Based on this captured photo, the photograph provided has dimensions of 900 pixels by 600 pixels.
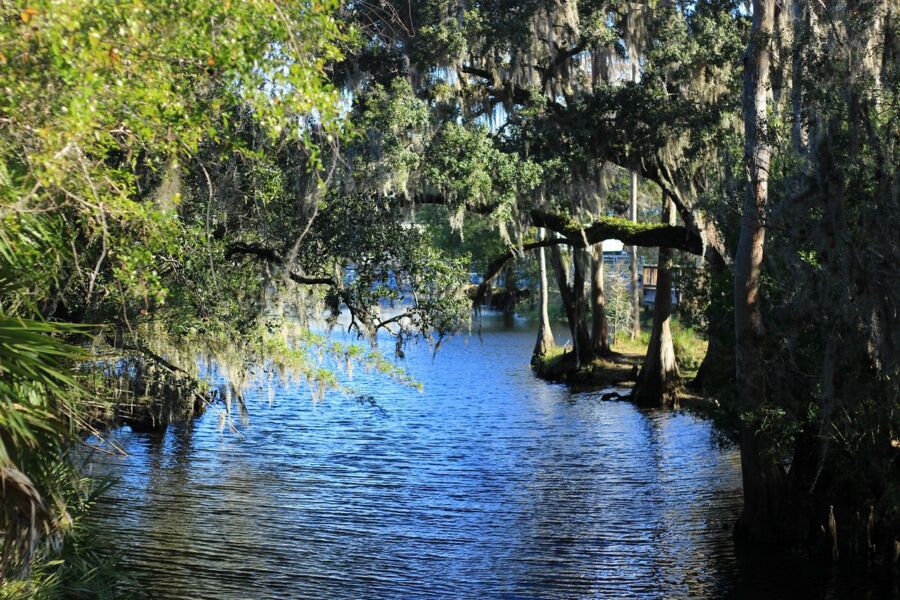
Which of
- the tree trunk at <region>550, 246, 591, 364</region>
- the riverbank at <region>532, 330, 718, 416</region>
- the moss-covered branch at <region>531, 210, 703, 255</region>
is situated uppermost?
the moss-covered branch at <region>531, 210, 703, 255</region>

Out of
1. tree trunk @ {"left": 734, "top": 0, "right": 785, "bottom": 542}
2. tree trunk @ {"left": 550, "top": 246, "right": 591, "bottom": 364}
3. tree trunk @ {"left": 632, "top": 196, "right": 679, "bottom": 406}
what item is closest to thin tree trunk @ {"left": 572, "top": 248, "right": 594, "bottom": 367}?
tree trunk @ {"left": 550, "top": 246, "right": 591, "bottom": 364}

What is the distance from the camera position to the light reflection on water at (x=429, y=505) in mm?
11844

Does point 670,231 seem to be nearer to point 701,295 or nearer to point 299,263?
point 701,295

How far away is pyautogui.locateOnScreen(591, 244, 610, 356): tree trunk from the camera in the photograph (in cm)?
3023

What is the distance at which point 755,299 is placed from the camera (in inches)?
473

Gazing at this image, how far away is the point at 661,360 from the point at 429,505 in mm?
11245

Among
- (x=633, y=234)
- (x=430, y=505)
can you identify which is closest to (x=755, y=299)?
(x=430, y=505)

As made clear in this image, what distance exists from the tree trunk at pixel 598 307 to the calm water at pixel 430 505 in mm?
6157

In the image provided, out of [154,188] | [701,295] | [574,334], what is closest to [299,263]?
[154,188]

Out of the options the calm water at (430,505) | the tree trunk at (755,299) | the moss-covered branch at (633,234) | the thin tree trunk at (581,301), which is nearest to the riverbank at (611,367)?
the thin tree trunk at (581,301)

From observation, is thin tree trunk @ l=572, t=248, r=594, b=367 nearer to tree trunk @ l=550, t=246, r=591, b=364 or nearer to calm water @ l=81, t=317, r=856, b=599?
tree trunk @ l=550, t=246, r=591, b=364

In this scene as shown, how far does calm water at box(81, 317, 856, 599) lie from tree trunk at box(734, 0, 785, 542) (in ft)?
3.07

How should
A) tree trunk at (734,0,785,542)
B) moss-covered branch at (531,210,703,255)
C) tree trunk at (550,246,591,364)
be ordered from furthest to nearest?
1. tree trunk at (550,246,591,364)
2. moss-covered branch at (531,210,703,255)
3. tree trunk at (734,0,785,542)

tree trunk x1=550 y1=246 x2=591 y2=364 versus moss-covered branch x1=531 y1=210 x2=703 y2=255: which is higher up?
moss-covered branch x1=531 y1=210 x2=703 y2=255
